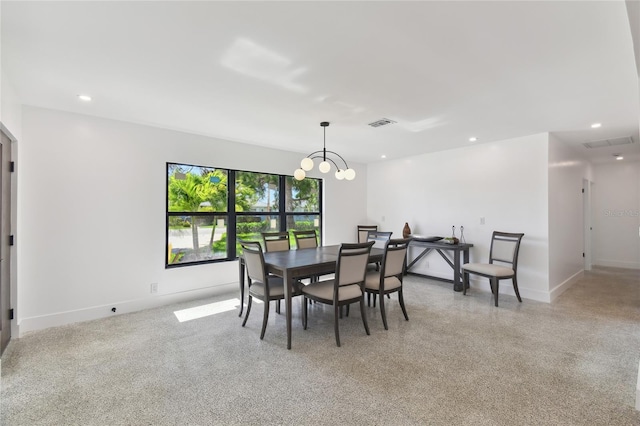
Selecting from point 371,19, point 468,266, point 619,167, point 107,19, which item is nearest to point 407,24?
point 371,19

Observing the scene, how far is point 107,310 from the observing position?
3.55 metres

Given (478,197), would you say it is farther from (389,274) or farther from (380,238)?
(389,274)

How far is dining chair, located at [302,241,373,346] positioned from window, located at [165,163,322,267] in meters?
2.10

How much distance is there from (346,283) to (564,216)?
4.09 meters

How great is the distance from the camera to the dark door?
8.70ft

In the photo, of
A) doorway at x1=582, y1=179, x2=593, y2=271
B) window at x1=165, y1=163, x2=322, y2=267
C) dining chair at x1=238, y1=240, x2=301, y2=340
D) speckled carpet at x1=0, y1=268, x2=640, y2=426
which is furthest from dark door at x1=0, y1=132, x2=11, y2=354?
doorway at x1=582, y1=179, x2=593, y2=271

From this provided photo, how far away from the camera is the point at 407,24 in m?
1.81

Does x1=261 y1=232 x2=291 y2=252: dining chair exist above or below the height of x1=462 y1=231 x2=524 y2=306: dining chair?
above

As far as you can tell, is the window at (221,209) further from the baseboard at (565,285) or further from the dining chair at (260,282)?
the baseboard at (565,285)

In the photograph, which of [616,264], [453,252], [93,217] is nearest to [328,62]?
[93,217]

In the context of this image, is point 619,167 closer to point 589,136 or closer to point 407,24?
point 589,136

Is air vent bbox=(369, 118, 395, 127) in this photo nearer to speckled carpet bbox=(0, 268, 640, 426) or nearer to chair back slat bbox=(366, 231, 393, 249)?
chair back slat bbox=(366, 231, 393, 249)

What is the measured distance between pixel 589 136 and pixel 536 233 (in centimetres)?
162

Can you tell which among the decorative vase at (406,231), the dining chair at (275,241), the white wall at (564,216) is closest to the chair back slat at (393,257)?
the dining chair at (275,241)
